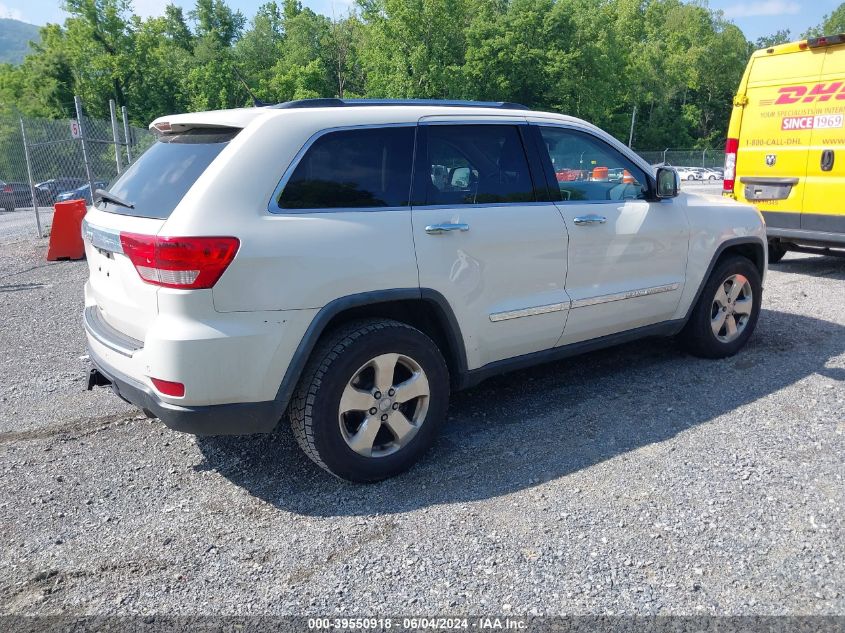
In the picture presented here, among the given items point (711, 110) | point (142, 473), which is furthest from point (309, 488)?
point (711, 110)

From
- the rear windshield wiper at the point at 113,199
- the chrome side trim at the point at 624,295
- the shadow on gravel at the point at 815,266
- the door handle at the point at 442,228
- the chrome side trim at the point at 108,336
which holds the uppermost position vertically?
the rear windshield wiper at the point at 113,199

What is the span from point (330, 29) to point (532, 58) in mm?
24570

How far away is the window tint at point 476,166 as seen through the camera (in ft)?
11.6

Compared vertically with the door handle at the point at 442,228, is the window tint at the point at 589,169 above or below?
above

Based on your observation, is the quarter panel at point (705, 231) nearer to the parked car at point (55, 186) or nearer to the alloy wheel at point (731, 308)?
the alloy wheel at point (731, 308)

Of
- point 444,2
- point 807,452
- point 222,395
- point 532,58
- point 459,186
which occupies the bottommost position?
point 807,452

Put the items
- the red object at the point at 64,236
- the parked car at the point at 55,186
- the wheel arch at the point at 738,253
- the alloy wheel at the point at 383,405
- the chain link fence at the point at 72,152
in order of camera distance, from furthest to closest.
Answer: the parked car at the point at 55,186 → the chain link fence at the point at 72,152 → the red object at the point at 64,236 → the wheel arch at the point at 738,253 → the alloy wheel at the point at 383,405

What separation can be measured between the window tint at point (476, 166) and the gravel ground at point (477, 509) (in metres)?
1.38

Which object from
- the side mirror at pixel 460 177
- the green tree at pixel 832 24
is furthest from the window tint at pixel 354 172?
the green tree at pixel 832 24

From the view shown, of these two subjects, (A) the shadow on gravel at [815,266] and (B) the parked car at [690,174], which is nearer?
(A) the shadow on gravel at [815,266]

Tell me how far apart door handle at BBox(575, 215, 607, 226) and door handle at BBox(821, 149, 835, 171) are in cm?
473

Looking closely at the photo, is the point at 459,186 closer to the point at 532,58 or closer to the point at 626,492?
the point at 626,492

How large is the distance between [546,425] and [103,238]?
2.64m

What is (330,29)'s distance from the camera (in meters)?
67.4
